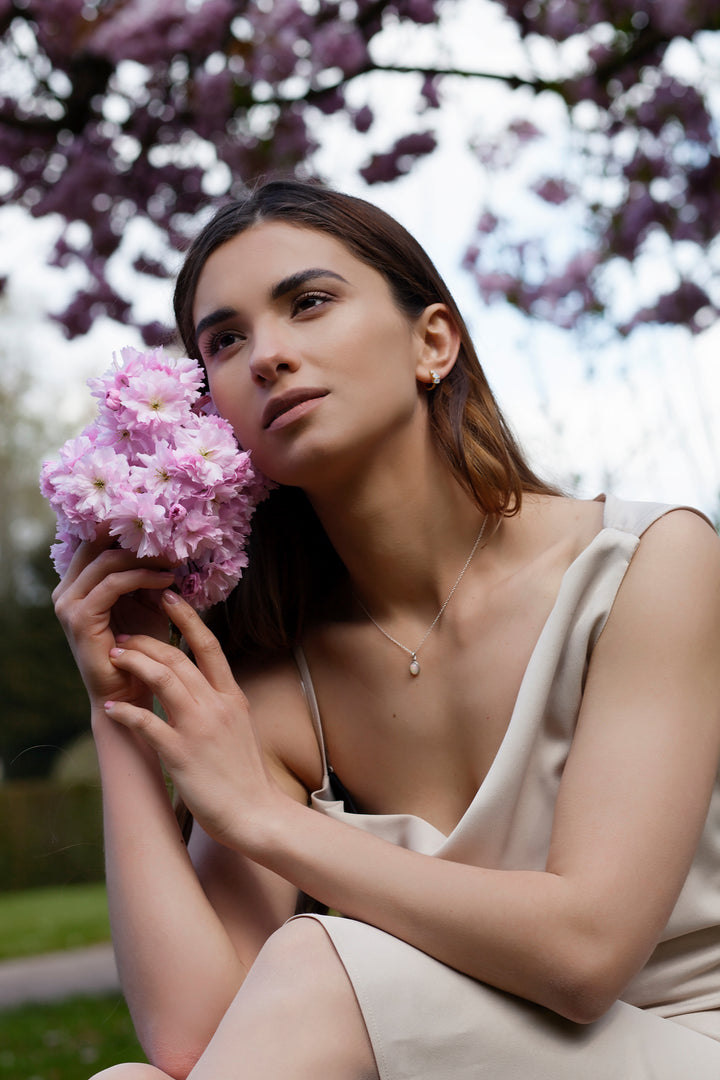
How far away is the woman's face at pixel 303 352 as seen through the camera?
2.36 m

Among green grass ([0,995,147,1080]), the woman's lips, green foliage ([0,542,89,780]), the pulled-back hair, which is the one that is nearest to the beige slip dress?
the pulled-back hair

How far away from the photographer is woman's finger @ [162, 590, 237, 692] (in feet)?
7.55

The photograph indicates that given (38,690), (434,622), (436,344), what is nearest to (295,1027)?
(434,622)

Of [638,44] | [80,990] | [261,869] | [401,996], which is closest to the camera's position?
[401,996]

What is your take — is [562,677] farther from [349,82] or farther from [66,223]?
[66,223]

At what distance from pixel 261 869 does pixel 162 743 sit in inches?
19.2

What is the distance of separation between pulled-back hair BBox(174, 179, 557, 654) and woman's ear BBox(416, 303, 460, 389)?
2 cm

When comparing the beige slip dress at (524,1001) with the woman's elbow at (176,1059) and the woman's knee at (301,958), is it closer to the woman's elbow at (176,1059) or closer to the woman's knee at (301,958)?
the woman's knee at (301,958)

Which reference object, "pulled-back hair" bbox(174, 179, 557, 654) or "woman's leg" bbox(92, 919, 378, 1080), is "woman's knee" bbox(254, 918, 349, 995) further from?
"pulled-back hair" bbox(174, 179, 557, 654)

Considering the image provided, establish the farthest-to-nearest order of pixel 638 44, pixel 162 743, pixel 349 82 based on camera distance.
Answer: pixel 349 82
pixel 638 44
pixel 162 743

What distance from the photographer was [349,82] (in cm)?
530

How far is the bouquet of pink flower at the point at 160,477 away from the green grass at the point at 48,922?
292 inches

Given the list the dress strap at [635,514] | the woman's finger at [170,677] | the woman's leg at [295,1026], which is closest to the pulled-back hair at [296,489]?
the dress strap at [635,514]

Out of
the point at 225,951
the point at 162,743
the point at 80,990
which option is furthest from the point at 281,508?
the point at 80,990
